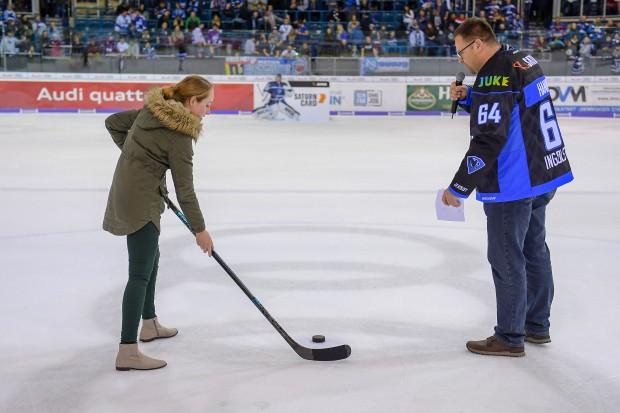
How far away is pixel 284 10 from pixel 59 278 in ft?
56.1

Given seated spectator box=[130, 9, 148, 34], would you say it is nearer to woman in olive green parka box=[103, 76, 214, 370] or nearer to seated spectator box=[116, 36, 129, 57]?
seated spectator box=[116, 36, 129, 57]

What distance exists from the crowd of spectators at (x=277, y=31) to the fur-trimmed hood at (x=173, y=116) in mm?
14290

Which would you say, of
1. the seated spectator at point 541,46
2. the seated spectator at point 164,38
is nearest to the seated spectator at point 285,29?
the seated spectator at point 164,38

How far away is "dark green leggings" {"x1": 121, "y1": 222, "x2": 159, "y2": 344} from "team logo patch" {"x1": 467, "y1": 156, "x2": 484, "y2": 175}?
1.35 meters

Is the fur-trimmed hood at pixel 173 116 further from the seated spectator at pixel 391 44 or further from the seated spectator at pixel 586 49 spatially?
the seated spectator at pixel 586 49

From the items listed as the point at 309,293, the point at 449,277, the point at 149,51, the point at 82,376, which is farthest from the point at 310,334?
the point at 149,51

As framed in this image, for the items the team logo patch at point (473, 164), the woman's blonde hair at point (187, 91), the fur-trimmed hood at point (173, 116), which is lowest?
the team logo patch at point (473, 164)

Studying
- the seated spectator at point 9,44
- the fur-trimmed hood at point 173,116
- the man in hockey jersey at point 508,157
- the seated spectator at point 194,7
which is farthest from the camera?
the seated spectator at point 194,7

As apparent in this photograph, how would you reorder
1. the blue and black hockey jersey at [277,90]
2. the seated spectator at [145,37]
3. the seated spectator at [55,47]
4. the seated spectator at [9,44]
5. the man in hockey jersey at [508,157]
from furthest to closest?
the seated spectator at [145,37]
the seated spectator at [55,47]
the seated spectator at [9,44]
the blue and black hockey jersey at [277,90]
the man in hockey jersey at [508,157]

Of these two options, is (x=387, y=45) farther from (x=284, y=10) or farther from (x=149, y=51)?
(x=149, y=51)

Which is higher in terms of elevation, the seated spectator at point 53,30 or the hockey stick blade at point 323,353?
the seated spectator at point 53,30

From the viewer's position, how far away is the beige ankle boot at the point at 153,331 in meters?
3.84

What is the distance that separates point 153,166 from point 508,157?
4.91 feet

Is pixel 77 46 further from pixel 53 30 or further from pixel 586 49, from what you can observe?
pixel 586 49
